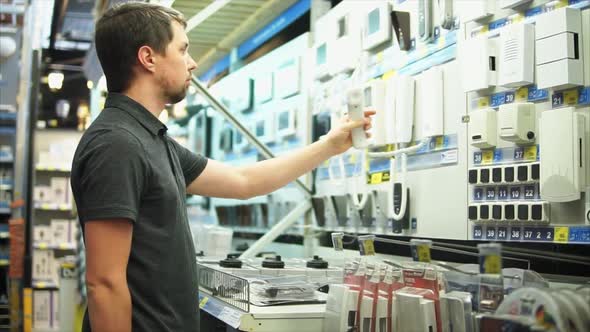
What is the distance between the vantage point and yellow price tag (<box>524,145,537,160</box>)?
8.49 feet

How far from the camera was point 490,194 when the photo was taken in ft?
9.25

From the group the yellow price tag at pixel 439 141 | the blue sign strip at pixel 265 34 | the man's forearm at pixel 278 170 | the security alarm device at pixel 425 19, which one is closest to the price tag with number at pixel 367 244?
the man's forearm at pixel 278 170

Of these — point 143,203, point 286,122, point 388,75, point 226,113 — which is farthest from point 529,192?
point 286,122

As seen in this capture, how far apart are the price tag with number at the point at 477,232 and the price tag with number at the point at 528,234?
255 mm

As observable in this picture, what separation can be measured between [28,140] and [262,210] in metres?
4.00

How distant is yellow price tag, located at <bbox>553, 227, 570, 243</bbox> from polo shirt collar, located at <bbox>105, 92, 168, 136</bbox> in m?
1.37

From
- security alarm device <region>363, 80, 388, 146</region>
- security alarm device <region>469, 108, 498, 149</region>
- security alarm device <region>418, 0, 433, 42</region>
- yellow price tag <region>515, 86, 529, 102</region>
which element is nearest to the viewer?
yellow price tag <region>515, 86, 529, 102</region>

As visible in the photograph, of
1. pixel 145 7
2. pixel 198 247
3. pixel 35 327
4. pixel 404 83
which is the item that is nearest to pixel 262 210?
pixel 198 247

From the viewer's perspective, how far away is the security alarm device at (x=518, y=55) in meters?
2.57

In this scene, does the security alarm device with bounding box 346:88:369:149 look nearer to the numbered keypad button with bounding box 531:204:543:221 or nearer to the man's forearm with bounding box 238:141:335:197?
the man's forearm with bounding box 238:141:335:197

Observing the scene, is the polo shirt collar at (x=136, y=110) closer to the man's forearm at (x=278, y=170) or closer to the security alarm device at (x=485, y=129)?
the man's forearm at (x=278, y=170)

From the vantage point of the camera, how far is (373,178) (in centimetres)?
380

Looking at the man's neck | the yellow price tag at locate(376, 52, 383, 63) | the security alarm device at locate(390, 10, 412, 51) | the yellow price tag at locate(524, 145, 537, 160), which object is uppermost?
the security alarm device at locate(390, 10, 412, 51)

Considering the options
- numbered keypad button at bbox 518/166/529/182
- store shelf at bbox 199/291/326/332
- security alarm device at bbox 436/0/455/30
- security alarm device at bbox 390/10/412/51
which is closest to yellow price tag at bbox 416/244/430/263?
store shelf at bbox 199/291/326/332
